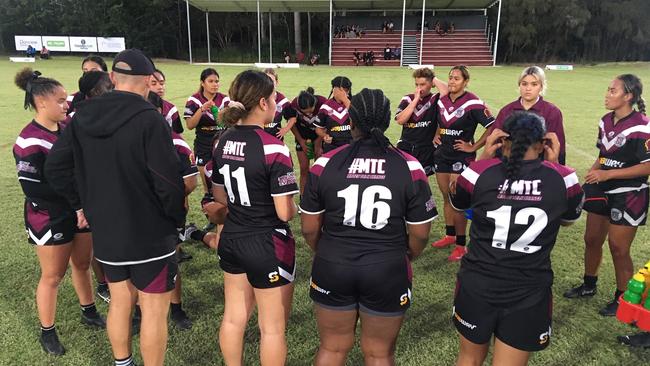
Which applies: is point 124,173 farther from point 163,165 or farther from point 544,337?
point 544,337

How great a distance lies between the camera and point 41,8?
48.1 meters

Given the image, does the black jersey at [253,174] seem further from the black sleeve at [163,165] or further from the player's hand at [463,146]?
the player's hand at [463,146]

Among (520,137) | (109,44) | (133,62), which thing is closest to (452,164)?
(520,137)

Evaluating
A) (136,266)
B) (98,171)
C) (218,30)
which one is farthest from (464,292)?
(218,30)

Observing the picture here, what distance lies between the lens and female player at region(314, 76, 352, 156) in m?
6.14

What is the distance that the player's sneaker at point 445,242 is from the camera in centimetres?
572

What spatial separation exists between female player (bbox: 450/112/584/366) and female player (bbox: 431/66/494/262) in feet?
8.87

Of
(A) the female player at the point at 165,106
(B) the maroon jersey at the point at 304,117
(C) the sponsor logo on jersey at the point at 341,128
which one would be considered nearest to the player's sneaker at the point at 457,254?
(C) the sponsor logo on jersey at the point at 341,128

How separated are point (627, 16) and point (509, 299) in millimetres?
55168

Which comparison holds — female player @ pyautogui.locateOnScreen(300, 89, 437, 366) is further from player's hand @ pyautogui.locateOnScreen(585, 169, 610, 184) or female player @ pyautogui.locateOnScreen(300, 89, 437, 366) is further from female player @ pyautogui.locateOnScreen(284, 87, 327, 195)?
female player @ pyautogui.locateOnScreen(284, 87, 327, 195)

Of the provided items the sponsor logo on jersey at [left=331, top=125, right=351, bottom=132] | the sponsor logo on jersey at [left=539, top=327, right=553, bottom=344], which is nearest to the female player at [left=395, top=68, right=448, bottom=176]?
the sponsor logo on jersey at [left=331, top=125, right=351, bottom=132]

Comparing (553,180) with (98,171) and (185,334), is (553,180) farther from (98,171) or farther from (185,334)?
(185,334)

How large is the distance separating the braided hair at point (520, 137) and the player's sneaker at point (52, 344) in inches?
136

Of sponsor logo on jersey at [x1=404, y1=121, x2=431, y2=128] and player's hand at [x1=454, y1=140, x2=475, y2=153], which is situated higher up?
sponsor logo on jersey at [x1=404, y1=121, x2=431, y2=128]
